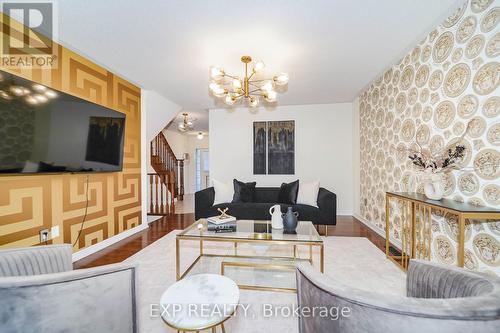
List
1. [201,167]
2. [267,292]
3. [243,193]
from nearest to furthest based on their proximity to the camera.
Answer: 1. [267,292]
2. [243,193]
3. [201,167]

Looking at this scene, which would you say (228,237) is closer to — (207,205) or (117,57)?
(207,205)

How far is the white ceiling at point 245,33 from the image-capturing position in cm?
181

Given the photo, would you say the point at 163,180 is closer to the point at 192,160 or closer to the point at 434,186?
the point at 192,160

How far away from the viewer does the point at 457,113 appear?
1.88 metres

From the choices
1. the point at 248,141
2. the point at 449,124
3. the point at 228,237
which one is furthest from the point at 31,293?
the point at 248,141

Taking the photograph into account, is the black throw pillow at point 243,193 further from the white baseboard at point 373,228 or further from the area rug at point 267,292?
the white baseboard at point 373,228

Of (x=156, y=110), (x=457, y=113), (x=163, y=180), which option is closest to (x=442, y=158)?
(x=457, y=113)

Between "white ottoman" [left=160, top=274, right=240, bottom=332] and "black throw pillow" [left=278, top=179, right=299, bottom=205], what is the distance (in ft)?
8.49

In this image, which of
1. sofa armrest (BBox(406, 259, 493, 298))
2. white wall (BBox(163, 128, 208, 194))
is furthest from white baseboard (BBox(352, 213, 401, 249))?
white wall (BBox(163, 128, 208, 194))

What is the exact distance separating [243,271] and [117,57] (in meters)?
2.96

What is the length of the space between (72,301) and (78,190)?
2.22m

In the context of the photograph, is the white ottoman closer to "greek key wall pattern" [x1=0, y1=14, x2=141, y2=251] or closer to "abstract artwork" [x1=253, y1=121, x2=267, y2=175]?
"greek key wall pattern" [x1=0, y1=14, x2=141, y2=251]

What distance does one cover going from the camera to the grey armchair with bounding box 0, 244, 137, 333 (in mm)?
799

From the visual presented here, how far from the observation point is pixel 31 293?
812 millimetres
